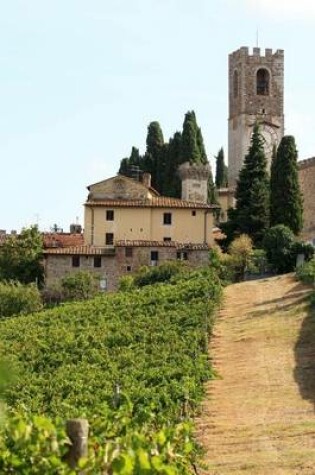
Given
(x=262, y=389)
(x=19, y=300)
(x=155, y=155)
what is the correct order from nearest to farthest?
(x=262, y=389), (x=19, y=300), (x=155, y=155)

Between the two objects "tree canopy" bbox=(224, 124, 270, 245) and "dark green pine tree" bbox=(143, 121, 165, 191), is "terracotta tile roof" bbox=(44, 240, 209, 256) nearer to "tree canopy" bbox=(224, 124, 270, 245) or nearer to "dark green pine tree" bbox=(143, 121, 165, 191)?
"tree canopy" bbox=(224, 124, 270, 245)

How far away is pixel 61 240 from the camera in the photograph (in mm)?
55719

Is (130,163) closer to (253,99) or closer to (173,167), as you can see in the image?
(173,167)

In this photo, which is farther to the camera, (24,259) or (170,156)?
(170,156)

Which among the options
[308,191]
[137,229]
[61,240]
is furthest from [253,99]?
[137,229]

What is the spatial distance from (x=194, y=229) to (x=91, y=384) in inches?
1083

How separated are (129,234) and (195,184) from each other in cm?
947

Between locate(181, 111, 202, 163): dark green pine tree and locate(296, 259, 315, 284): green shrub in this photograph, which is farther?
locate(181, 111, 202, 163): dark green pine tree

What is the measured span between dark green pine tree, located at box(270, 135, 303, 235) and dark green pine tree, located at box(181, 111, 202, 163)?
11106mm

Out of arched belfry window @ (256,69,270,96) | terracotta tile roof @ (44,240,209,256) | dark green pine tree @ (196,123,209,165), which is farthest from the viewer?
arched belfry window @ (256,69,270,96)

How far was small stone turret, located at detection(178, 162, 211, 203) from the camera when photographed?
59781 mm

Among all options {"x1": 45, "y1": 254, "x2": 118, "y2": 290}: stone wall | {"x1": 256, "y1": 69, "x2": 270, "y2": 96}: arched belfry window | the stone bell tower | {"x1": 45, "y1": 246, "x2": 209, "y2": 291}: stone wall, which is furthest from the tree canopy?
{"x1": 256, "y1": 69, "x2": 270, "y2": 96}: arched belfry window

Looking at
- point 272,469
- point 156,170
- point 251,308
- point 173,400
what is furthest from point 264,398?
point 156,170

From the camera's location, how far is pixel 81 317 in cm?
3809
